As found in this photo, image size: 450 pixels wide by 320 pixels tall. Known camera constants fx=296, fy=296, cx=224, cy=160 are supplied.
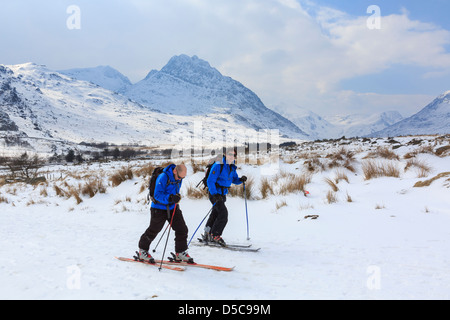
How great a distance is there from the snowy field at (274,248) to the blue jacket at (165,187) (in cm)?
94

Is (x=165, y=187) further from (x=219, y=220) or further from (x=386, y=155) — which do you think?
(x=386, y=155)

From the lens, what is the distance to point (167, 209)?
174 inches

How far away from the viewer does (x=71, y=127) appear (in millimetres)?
163500

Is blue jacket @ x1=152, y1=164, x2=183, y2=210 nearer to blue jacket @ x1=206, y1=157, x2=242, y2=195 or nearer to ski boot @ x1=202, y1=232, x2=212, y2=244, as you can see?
blue jacket @ x1=206, y1=157, x2=242, y2=195

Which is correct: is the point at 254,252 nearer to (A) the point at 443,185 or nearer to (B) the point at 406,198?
(B) the point at 406,198

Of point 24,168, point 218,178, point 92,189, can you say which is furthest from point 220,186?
point 24,168

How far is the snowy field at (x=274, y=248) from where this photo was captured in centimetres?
341

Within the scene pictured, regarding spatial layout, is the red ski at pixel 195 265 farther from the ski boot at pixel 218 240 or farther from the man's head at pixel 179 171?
the man's head at pixel 179 171

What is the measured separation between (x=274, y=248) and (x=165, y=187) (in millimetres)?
2395

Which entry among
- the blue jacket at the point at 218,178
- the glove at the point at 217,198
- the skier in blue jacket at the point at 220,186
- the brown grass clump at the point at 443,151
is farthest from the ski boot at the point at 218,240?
the brown grass clump at the point at 443,151

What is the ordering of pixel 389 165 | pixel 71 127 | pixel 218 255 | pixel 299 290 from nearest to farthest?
pixel 299 290 < pixel 218 255 < pixel 389 165 < pixel 71 127
